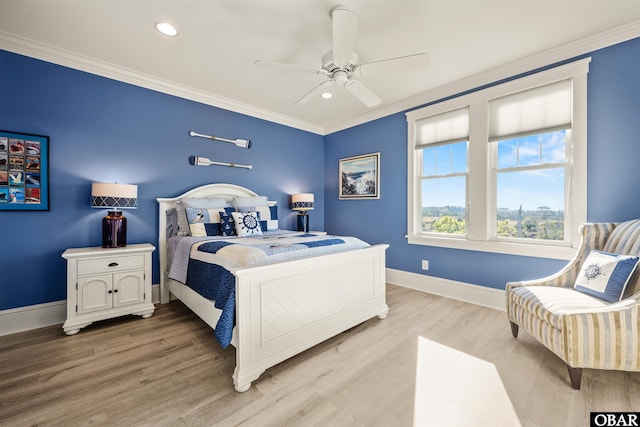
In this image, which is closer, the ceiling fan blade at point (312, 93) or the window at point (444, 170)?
the ceiling fan blade at point (312, 93)

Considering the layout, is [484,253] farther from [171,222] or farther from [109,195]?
[109,195]

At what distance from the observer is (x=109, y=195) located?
8.25ft

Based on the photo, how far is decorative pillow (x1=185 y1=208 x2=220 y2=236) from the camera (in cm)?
293

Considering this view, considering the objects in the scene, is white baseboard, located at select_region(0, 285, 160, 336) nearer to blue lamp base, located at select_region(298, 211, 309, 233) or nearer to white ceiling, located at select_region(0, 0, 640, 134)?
white ceiling, located at select_region(0, 0, 640, 134)

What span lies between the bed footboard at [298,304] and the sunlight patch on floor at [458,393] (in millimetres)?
676

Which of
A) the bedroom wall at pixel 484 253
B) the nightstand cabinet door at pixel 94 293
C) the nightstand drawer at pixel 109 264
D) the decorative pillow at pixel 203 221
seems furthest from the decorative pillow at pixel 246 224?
the bedroom wall at pixel 484 253

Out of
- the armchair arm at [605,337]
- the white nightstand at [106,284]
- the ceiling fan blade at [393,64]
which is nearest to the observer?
the armchair arm at [605,337]

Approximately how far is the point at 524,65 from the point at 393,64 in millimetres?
1679

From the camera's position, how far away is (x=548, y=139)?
8.62ft

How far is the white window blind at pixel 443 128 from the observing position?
125 inches

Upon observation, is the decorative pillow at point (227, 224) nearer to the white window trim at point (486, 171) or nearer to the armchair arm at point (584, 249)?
the white window trim at point (486, 171)

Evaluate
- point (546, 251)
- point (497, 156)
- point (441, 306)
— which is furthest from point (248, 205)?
point (546, 251)

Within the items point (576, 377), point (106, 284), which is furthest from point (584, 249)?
point (106, 284)

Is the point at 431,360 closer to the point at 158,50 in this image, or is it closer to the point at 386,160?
the point at 386,160
